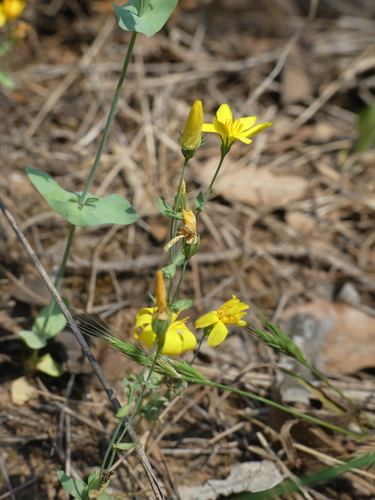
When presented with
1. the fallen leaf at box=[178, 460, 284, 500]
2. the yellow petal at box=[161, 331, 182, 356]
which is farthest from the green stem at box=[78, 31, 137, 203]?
the fallen leaf at box=[178, 460, 284, 500]

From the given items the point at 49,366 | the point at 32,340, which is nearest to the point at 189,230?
the point at 32,340

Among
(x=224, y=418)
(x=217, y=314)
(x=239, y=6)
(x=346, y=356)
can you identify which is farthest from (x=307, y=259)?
(x=239, y=6)

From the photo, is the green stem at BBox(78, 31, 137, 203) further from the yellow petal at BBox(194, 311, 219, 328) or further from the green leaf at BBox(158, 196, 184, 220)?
the yellow petal at BBox(194, 311, 219, 328)

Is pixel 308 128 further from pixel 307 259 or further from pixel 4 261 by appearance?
pixel 4 261

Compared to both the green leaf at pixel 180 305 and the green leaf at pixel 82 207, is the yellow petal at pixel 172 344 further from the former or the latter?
the green leaf at pixel 82 207

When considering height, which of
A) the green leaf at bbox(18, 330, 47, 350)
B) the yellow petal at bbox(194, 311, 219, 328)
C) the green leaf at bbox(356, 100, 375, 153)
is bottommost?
the green leaf at bbox(18, 330, 47, 350)
